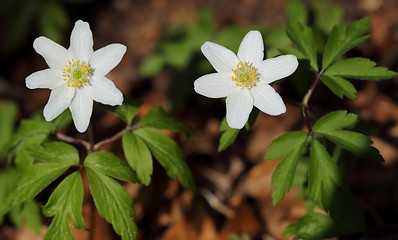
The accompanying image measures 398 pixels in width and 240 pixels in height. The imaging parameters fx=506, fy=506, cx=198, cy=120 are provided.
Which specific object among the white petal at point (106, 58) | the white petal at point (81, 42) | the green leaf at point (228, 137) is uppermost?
the white petal at point (81, 42)

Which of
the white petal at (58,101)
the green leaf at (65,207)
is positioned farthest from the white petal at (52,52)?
the green leaf at (65,207)

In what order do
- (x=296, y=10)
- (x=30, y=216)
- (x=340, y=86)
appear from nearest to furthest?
(x=340, y=86)
(x=30, y=216)
(x=296, y=10)

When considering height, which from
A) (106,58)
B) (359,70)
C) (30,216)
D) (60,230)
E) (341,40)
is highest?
(106,58)

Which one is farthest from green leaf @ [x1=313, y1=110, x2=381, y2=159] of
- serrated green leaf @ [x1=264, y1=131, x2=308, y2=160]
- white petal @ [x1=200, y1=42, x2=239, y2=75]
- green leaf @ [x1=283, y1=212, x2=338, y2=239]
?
green leaf @ [x1=283, y1=212, x2=338, y2=239]

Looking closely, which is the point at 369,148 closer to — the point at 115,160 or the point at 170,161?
the point at 170,161

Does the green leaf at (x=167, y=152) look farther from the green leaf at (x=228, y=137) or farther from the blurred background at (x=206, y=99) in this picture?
the blurred background at (x=206, y=99)

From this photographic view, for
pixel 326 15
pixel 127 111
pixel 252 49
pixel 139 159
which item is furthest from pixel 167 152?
pixel 326 15

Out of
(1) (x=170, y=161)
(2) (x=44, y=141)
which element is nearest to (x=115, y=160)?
(1) (x=170, y=161)

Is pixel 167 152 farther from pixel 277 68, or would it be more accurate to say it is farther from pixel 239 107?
pixel 277 68
